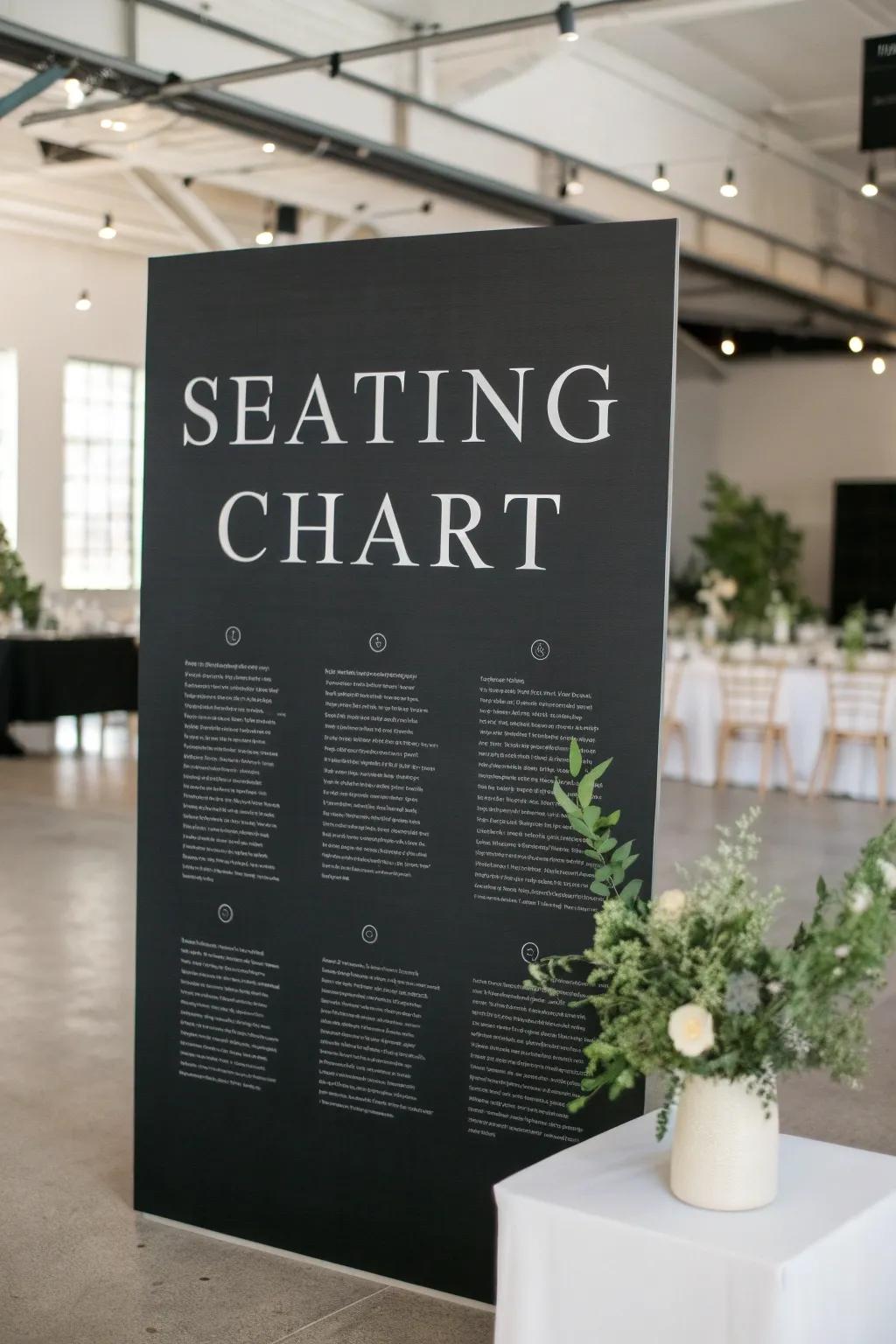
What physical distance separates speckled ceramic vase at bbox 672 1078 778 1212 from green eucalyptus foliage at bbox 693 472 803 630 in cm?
1692

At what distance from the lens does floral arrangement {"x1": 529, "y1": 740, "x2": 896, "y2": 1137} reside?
2.27 m

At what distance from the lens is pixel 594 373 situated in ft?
10.4

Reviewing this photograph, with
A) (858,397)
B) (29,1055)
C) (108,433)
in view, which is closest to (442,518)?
(29,1055)

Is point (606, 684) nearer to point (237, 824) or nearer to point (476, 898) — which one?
point (476, 898)

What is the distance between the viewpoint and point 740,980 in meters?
2.25

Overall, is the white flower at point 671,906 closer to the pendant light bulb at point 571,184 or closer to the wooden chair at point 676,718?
the wooden chair at point 676,718

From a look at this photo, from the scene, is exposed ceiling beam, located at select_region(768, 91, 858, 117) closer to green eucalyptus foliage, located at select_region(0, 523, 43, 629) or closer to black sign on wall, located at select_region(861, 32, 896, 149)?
black sign on wall, located at select_region(861, 32, 896, 149)

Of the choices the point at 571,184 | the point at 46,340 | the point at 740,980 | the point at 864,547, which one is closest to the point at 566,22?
the point at 571,184

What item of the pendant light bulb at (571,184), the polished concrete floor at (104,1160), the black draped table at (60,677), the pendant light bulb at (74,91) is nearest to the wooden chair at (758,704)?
the polished concrete floor at (104,1160)

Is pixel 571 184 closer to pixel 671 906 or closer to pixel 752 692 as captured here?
pixel 752 692

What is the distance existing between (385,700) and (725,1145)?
1.39m

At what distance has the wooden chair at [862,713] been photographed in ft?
36.1

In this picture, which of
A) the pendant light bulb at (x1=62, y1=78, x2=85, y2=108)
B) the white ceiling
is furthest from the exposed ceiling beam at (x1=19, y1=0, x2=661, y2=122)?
the pendant light bulb at (x1=62, y1=78, x2=85, y2=108)

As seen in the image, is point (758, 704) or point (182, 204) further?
point (182, 204)
